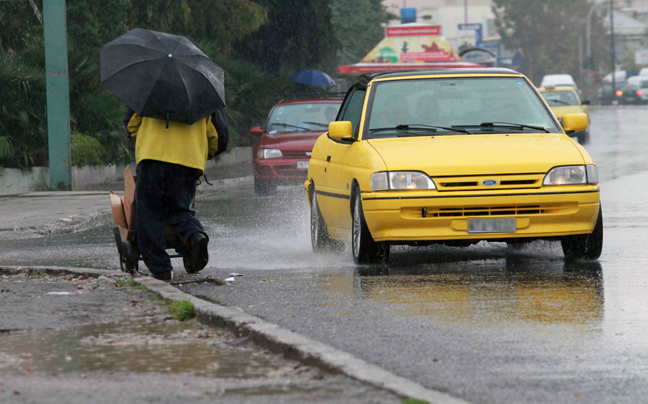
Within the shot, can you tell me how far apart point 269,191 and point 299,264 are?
1005 centimetres

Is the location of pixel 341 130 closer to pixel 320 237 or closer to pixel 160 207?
pixel 320 237

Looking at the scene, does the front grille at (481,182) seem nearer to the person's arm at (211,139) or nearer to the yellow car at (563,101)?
the person's arm at (211,139)

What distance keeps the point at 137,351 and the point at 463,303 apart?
2291 millimetres

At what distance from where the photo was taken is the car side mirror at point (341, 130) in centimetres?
1001

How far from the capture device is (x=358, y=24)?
56.4m

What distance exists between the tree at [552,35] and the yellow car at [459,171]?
104121 mm

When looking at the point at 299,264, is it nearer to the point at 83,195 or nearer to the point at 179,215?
the point at 179,215

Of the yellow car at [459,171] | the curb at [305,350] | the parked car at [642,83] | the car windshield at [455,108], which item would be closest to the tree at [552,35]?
the parked car at [642,83]

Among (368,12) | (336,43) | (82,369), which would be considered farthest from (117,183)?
(368,12)

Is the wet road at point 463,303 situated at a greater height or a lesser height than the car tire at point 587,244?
lesser

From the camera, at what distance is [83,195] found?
60.8 feet

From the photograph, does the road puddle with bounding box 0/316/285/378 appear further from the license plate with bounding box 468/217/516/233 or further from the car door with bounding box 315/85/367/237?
the car door with bounding box 315/85/367/237

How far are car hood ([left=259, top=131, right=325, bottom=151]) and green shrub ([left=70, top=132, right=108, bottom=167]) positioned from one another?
3.21m

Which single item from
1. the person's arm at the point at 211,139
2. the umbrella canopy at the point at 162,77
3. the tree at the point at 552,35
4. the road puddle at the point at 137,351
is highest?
the tree at the point at 552,35
